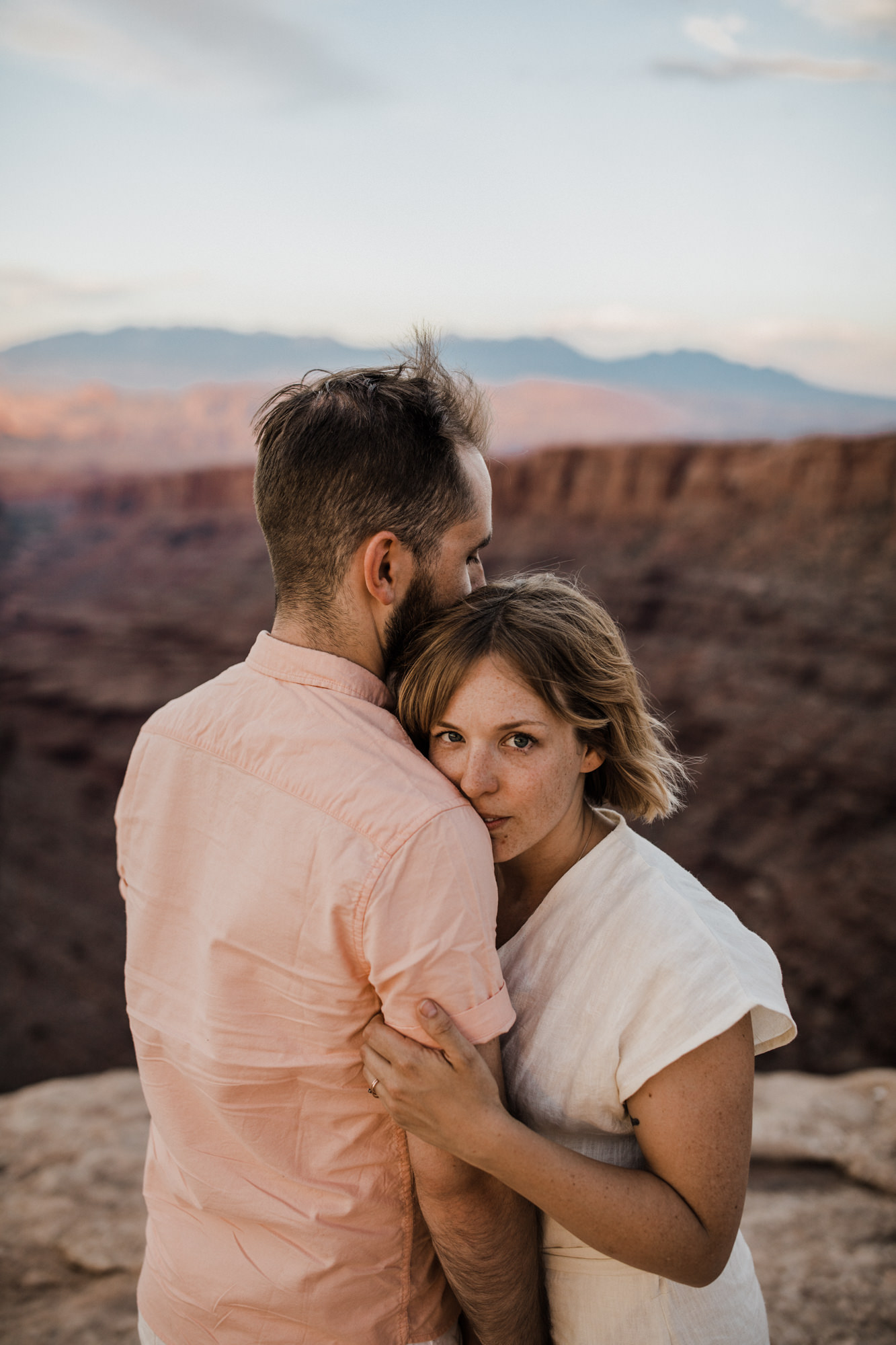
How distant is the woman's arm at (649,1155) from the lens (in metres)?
1.31

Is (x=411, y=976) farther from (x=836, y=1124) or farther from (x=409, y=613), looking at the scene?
(x=836, y=1124)

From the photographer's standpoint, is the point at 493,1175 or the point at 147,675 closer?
the point at 493,1175

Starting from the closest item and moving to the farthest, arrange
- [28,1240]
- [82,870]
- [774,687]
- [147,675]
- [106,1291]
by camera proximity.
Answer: [106,1291] < [28,1240] < [82,870] < [774,687] < [147,675]

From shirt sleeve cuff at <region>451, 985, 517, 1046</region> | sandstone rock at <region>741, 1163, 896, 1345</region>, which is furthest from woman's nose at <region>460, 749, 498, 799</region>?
A: sandstone rock at <region>741, 1163, 896, 1345</region>

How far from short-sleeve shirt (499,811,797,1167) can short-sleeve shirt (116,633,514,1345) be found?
230 millimetres

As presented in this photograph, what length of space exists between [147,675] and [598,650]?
22294 mm

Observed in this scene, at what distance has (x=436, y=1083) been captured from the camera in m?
1.28

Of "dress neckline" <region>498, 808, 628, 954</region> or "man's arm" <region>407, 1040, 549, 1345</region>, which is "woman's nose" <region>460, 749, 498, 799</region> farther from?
"man's arm" <region>407, 1040, 549, 1345</region>

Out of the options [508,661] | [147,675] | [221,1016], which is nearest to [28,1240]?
[221,1016]

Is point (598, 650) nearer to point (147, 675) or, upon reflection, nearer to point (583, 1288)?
point (583, 1288)

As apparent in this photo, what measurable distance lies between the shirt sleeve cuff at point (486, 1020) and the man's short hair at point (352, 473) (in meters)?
0.65

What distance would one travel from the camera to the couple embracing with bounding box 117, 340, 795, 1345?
1276mm

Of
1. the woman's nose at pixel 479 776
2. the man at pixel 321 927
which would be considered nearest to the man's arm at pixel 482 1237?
the man at pixel 321 927

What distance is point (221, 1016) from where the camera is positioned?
1343mm
